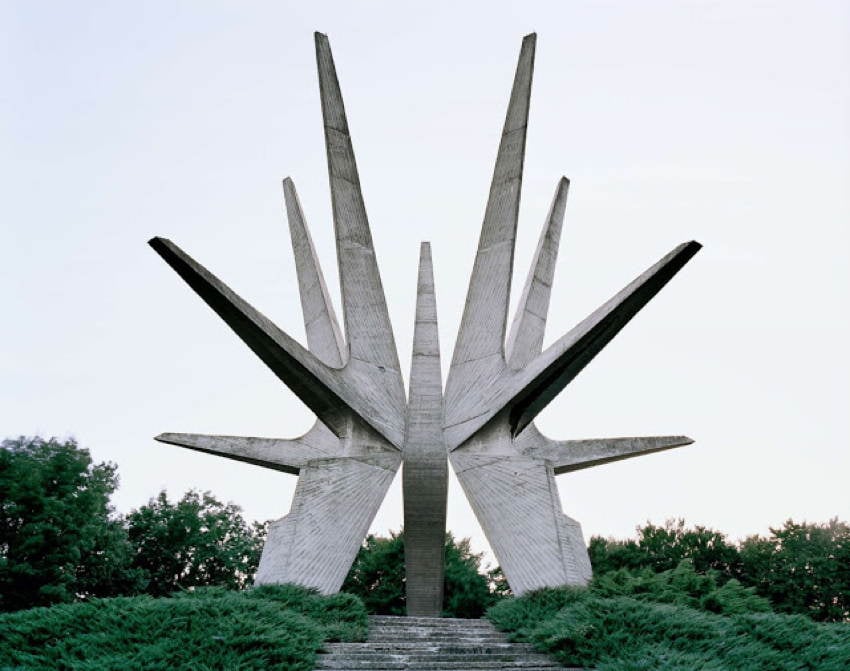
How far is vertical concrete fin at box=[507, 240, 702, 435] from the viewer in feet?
41.4

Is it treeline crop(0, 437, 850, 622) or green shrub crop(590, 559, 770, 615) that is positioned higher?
treeline crop(0, 437, 850, 622)

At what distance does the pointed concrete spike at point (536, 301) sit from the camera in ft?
54.7

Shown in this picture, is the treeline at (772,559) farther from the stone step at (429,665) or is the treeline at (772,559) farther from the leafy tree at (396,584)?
the stone step at (429,665)

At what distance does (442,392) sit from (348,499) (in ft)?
9.72

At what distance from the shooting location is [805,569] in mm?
24969

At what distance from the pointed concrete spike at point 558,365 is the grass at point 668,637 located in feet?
13.8

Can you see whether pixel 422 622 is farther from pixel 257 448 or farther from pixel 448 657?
pixel 257 448

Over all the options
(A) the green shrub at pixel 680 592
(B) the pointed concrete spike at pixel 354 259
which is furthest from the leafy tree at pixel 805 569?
(B) the pointed concrete spike at pixel 354 259

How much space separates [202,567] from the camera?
29844mm

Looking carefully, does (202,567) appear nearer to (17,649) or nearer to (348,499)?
(348,499)

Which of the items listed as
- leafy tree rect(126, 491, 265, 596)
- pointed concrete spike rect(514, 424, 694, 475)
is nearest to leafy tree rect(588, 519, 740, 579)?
pointed concrete spike rect(514, 424, 694, 475)

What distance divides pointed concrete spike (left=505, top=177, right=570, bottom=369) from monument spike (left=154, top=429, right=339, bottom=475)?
4.22 m

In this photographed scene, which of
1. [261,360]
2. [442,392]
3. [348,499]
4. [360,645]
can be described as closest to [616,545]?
[442,392]

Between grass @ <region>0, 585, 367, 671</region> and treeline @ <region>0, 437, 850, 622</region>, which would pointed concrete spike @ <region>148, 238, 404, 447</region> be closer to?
grass @ <region>0, 585, 367, 671</region>
